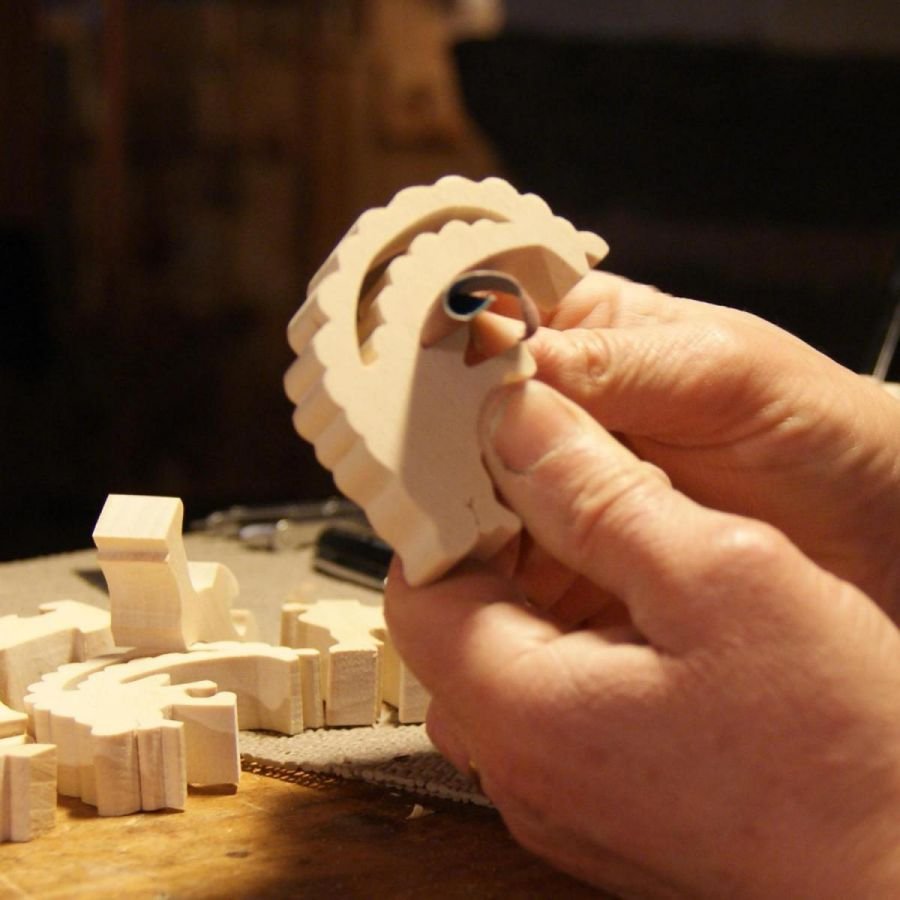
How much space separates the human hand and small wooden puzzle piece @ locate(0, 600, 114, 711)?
35cm

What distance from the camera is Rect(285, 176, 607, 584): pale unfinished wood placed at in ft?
2.19

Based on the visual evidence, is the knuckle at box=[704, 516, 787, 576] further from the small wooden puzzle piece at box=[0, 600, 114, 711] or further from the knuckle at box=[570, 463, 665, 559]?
the small wooden puzzle piece at box=[0, 600, 114, 711]

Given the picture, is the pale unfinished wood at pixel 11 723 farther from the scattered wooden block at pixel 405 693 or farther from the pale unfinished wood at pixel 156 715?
the scattered wooden block at pixel 405 693

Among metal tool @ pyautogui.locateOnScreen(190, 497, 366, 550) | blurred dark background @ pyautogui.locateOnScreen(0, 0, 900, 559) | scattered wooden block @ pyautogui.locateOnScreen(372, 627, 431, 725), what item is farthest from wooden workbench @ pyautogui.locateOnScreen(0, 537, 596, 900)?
blurred dark background @ pyautogui.locateOnScreen(0, 0, 900, 559)

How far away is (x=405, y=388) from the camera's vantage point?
68 cm

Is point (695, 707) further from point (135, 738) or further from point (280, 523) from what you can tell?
point (280, 523)

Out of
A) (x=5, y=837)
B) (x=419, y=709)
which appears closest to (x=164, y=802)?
(x=5, y=837)

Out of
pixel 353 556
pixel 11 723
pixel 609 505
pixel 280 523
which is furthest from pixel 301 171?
pixel 609 505

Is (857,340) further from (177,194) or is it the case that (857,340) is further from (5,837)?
(5,837)

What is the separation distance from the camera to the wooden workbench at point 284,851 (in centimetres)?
68

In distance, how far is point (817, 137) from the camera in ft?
8.65

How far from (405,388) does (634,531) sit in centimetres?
14

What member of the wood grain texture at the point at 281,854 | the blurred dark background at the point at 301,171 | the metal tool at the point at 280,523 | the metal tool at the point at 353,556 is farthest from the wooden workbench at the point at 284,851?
the blurred dark background at the point at 301,171

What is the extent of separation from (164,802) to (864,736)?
15.4 inches
